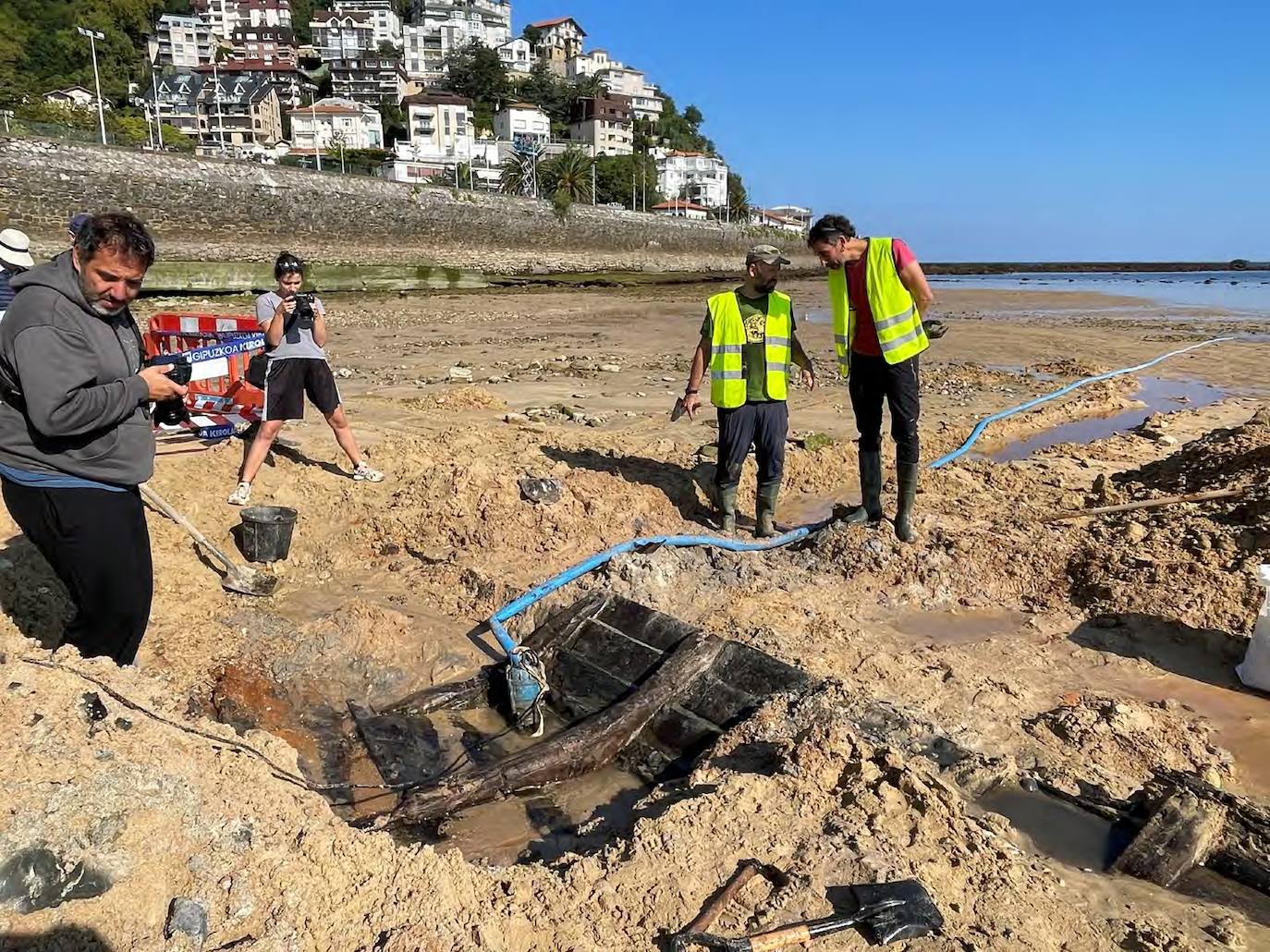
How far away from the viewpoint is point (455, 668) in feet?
14.2

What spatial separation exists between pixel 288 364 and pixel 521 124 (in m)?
90.5

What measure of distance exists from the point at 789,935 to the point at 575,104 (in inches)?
4280

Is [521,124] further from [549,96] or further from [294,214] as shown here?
[294,214]

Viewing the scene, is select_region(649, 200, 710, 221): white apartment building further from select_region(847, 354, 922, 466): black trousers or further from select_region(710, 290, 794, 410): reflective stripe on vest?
select_region(847, 354, 922, 466): black trousers

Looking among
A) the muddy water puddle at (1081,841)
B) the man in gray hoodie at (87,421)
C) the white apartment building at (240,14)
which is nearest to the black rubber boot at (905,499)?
the muddy water puddle at (1081,841)

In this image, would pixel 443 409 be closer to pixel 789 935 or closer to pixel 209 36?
pixel 789 935

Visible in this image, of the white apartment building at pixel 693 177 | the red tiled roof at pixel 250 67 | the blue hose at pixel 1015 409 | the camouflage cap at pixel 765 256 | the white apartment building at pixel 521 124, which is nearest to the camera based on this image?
A: the camouflage cap at pixel 765 256

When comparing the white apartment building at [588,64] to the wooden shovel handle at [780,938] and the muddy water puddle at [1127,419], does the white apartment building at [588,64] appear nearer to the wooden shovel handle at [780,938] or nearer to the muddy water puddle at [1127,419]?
the muddy water puddle at [1127,419]

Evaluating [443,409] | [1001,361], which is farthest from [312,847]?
[1001,361]

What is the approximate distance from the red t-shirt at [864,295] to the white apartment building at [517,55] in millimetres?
120214

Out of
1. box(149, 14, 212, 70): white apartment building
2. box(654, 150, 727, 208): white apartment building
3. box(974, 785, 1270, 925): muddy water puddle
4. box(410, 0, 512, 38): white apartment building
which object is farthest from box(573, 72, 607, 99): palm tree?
box(974, 785, 1270, 925): muddy water puddle

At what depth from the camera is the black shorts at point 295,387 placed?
18.7ft

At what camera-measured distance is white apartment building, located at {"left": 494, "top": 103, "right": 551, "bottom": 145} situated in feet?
283

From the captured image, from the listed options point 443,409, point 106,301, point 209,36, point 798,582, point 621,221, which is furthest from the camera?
point 209,36
